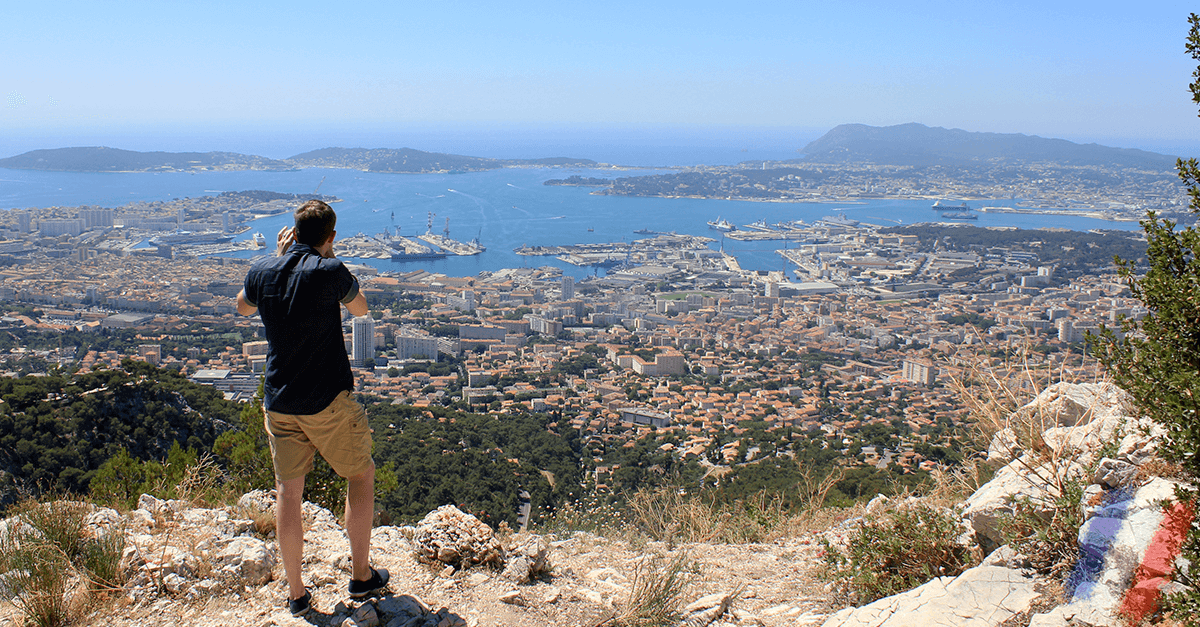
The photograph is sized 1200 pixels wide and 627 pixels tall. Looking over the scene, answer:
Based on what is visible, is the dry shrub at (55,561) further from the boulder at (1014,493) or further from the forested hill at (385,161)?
the forested hill at (385,161)

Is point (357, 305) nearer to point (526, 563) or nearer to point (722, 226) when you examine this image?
point (526, 563)

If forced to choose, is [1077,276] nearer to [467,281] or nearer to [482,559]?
[467,281]

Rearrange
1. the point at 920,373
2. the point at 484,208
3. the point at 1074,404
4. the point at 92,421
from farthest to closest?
the point at 484,208 < the point at 920,373 < the point at 92,421 < the point at 1074,404

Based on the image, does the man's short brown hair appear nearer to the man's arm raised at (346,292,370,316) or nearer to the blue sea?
the man's arm raised at (346,292,370,316)

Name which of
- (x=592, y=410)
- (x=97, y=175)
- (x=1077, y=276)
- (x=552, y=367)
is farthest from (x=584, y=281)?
(x=97, y=175)

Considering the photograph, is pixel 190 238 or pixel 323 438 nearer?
pixel 323 438

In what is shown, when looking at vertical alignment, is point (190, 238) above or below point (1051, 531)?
below

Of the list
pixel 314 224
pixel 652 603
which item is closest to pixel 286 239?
pixel 314 224
